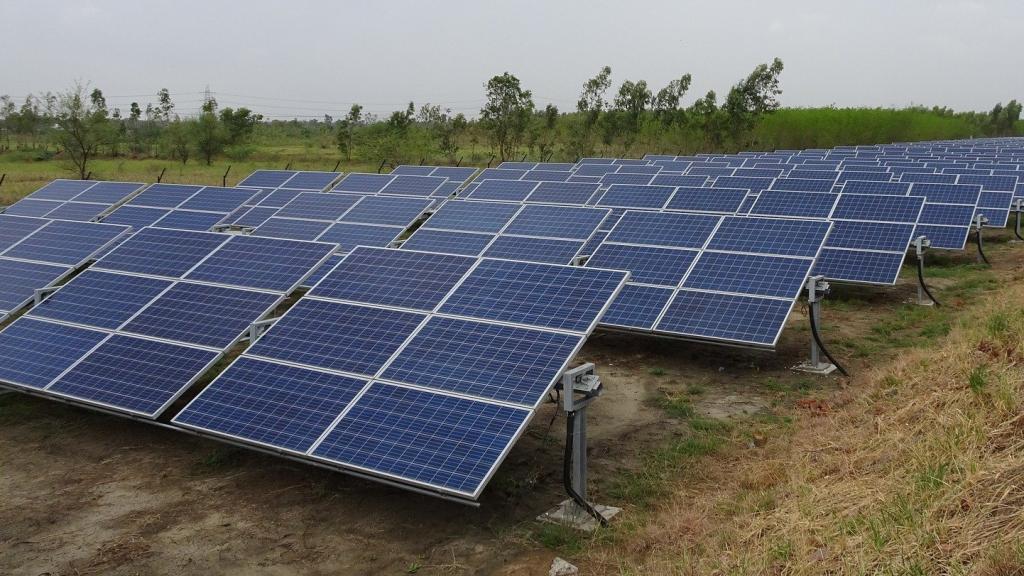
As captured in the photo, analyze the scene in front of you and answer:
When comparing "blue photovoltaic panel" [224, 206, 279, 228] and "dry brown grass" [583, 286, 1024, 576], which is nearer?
"dry brown grass" [583, 286, 1024, 576]

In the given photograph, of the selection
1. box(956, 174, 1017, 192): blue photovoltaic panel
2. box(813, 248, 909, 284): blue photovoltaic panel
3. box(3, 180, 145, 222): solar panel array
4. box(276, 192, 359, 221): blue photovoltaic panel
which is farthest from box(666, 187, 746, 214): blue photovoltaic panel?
box(3, 180, 145, 222): solar panel array

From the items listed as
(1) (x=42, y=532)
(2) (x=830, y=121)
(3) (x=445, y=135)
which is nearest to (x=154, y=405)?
(1) (x=42, y=532)

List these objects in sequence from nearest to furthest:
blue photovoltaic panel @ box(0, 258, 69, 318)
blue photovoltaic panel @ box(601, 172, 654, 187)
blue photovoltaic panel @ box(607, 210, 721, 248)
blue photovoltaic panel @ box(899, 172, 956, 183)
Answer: blue photovoltaic panel @ box(0, 258, 69, 318), blue photovoltaic panel @ box(607, 210, 721, 248), blue photovoltaic panel @ box(899, 172, 956, 183), blue photovoltaic panel @ box(601, 172, 654, 187)

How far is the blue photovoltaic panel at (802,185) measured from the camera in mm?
21008

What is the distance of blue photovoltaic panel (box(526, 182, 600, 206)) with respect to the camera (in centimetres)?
2067

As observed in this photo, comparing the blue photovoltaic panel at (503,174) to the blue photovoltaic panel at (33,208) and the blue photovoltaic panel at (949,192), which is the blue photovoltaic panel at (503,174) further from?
the blue photovoltaic panel at (33,208)

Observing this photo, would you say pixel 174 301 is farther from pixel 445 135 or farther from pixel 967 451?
pixel 445 135

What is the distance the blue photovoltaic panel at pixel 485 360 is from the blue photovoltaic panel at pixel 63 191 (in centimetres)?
1866

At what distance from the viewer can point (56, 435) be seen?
9.68m

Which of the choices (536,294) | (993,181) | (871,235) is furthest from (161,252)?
(993,181)

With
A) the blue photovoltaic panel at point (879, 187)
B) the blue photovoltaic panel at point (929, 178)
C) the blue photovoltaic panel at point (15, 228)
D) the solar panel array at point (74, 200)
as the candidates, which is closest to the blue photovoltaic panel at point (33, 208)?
the solar panel array at point (74, 200)

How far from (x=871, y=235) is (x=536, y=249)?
8.31m

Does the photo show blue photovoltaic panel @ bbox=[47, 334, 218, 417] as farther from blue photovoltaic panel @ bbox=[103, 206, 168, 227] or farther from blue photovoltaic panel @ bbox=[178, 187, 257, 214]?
blue photovoltaic panel @ bbox=[178, 187, 257, 214]

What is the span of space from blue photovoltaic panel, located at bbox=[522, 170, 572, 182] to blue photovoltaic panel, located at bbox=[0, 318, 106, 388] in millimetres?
21267
